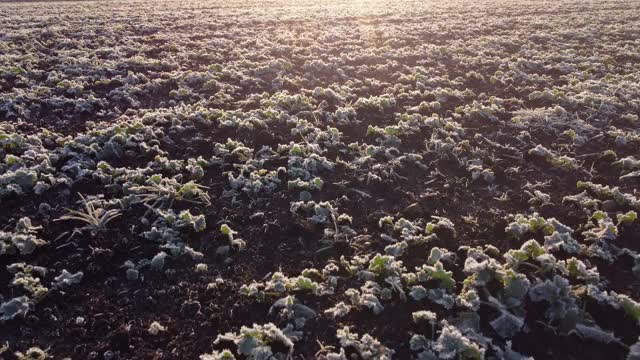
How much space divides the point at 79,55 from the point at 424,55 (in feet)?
37.0

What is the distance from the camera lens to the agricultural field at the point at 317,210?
5008 millimetres

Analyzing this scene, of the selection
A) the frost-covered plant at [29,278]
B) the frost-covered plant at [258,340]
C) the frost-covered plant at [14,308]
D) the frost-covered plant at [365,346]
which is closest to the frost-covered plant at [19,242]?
the frost-covered plant at [29,278]

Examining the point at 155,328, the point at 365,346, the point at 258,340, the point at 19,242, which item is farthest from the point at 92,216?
the point at 365,346

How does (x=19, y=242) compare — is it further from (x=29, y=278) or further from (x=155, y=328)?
(x=155, y=328)

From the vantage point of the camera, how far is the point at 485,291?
5328 millimetres

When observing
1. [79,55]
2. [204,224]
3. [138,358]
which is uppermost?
[79,55]

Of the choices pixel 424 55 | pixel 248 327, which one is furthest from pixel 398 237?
pixel 424 55

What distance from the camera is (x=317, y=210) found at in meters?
6.79

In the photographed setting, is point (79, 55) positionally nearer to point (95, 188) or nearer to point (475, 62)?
point (95, 188)

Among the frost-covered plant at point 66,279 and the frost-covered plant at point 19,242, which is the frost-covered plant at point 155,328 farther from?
the frost-covered plant at point 19,242

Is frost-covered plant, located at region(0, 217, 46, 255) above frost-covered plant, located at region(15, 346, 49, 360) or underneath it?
above

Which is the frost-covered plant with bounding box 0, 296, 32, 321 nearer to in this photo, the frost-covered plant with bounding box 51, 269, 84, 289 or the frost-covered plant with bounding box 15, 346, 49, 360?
the frost-covered plant with bounding box 51, 269, 84, 289

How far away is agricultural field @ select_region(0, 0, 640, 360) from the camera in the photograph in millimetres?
5008

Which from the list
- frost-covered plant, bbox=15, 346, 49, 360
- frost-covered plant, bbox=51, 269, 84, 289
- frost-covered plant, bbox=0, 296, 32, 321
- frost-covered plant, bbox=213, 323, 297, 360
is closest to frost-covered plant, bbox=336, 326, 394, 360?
frost-covered plant, bbox=213, 323, 297, 360
